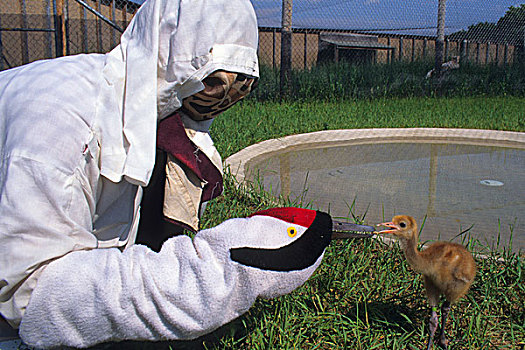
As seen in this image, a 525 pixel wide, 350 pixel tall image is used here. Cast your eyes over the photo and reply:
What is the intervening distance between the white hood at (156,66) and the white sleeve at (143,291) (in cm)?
28

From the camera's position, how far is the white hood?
1335 mm

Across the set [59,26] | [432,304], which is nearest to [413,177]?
[432,304]

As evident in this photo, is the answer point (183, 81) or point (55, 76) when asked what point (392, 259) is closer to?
point (183, 81)

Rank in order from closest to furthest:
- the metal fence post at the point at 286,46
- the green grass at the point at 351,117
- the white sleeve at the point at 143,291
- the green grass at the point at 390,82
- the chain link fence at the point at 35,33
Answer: the white sleeve at the point at 143,291 → the green grass at the point at 351,117 → the metal fence post at the point at 286,46 → the chain link fence at the point at 35,33 → the green grass at the point at 390,82

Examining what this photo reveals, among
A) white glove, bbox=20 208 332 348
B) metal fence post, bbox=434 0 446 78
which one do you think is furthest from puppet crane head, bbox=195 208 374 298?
metal fence post, bbox=434 0 446 78

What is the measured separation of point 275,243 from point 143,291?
0.32 m

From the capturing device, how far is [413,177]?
13.6 ft

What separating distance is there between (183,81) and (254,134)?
391 cm

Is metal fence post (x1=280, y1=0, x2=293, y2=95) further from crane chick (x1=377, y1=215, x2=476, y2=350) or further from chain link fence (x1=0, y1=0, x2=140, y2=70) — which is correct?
crane chick (x1=377, y1=215, x2=476, y2=350)

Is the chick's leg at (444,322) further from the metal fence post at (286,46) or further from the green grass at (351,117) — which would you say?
the metal fence post at (286,46)

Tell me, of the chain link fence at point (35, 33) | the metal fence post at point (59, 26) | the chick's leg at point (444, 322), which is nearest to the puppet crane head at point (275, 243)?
the chick's leg at point (444, 322)

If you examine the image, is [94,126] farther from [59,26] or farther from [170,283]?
[59,26]

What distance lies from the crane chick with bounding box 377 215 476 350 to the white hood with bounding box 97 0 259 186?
2.45 ft

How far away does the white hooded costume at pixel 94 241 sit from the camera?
1.10 metres
